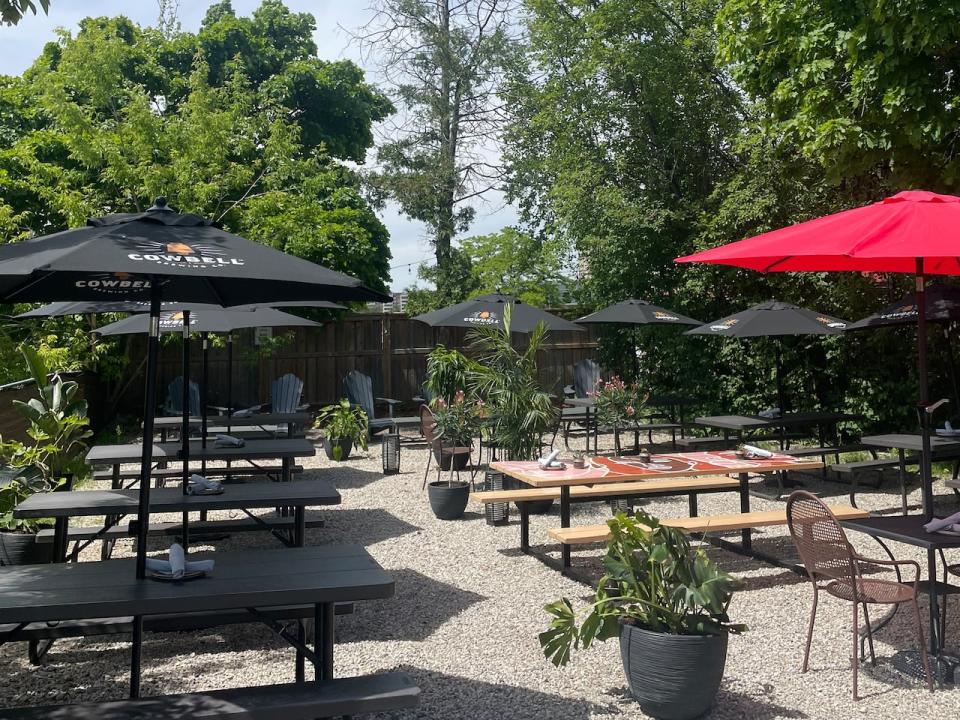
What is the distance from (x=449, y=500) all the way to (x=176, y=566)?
430 cm

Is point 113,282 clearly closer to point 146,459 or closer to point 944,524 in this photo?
point 146,459

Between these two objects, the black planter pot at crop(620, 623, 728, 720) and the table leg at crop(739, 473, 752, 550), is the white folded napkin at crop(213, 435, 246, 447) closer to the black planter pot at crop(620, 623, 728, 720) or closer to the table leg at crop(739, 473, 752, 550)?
the table leg at crop(739, 473, 752, 550)

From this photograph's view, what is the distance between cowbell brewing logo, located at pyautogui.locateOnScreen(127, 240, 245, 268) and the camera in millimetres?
3004

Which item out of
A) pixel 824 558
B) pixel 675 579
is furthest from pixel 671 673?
pixel 824 558

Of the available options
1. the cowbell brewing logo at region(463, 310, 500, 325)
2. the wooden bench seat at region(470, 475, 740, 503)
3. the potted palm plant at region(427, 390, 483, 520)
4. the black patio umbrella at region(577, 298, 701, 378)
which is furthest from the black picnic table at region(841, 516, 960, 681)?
the black patio umbrella at region(577, 298, 701, 378)

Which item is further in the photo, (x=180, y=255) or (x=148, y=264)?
(x=180, y=255)

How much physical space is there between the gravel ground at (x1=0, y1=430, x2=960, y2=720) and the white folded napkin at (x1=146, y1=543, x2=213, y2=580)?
0.81m

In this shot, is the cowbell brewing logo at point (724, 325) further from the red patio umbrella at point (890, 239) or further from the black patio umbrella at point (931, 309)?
the red patio umbrella at point (890, 239)

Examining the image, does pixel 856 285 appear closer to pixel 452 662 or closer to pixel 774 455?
pixel 774 455

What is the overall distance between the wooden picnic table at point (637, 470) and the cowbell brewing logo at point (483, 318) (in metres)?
3.07

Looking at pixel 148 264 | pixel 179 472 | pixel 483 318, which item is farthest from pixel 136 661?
pixel 483 318

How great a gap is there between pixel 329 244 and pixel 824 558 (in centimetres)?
1233

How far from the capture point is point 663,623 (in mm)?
3391

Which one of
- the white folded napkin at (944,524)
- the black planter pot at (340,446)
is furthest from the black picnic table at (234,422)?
the white folded napkin at (944,524)
